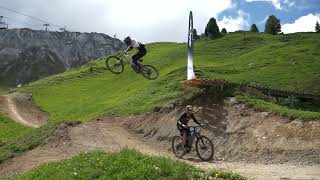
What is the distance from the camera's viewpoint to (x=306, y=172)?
22766 mm

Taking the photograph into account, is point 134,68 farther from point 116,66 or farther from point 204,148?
point 204,148

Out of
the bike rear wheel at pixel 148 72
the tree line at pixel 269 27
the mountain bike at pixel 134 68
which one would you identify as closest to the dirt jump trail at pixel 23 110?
the mountain bike at pixel 134 68

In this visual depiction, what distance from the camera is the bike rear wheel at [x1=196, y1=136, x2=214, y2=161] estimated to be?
27.5m

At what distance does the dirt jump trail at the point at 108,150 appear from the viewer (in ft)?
75.4

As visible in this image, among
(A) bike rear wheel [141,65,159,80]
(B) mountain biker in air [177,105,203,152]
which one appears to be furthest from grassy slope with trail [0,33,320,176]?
(B) mountain biker in air [177,105,203,152]

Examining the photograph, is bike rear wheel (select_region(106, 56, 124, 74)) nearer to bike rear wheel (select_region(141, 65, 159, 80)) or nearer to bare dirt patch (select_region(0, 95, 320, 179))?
bike rear wheel (select_region(141, 65, 159, 80))

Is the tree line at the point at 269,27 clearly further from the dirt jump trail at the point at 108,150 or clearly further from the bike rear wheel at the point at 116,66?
the bike rear wheel at the point at 116,66

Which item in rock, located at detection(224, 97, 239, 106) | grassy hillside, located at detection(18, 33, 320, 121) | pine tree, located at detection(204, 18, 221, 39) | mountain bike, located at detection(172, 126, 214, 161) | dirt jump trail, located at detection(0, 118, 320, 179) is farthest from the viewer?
pine tree, located at detection(204, 18, 221, 39)

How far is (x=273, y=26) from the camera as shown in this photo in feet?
468

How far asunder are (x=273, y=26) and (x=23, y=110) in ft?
288

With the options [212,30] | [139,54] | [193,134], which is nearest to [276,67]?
[139,54]

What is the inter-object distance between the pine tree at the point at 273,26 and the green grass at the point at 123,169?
4913 inches

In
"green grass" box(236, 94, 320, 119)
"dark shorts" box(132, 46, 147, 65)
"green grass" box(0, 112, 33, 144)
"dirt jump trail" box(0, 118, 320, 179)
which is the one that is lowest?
"green grass" box(0, 112, 33, 144)

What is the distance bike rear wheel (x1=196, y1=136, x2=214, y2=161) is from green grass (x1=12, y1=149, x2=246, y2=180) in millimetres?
6471
